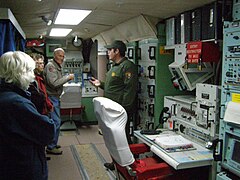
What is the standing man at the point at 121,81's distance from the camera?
3.28m

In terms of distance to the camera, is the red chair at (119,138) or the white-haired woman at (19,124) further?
the red chair at (119,138)

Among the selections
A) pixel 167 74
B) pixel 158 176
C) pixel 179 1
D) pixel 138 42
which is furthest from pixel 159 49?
pixel 158 176

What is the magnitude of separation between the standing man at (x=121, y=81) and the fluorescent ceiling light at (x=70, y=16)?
1.85 feet

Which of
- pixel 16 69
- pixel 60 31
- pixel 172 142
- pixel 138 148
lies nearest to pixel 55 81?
pixel 60 31

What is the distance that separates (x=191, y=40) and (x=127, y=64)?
0.96 meters

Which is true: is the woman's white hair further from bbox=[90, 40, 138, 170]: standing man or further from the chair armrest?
bbox=[90, 40, 138, 170]: standing man

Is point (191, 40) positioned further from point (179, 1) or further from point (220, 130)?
point (220, 130)

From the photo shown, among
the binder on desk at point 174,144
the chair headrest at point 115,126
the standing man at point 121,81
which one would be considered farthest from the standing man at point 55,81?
the chair headrest at point 115,126

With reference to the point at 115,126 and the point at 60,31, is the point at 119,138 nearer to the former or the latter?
the point at 115,126

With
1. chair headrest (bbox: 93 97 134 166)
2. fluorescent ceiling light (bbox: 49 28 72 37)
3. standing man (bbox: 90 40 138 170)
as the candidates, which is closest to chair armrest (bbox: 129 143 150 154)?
chair headrest (bbox: 93 97 134 166)

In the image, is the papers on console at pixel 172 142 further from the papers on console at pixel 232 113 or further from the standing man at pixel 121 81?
the standing man at pixel 121 81

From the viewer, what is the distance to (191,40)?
2.63m

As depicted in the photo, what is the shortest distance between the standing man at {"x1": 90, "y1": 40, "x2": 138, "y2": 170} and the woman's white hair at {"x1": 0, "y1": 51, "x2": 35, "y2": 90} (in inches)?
69.2

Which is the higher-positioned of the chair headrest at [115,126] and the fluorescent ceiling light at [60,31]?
the fluorescent ceiling light at [60,31]
